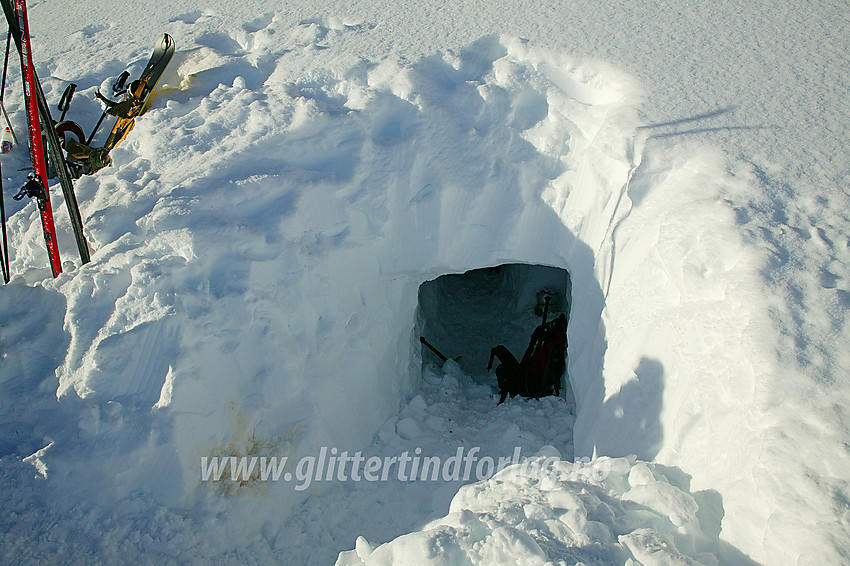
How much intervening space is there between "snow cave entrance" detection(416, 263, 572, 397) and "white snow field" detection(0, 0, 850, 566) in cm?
172

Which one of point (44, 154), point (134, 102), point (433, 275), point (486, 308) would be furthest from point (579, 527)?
point (486, 308)

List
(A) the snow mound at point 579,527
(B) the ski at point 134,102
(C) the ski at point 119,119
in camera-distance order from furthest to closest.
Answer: (B) the ski at point 134,102 < (C) the ski at point 119,119 < (A) the snow mound at point 579,527

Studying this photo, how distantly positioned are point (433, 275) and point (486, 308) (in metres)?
3.81

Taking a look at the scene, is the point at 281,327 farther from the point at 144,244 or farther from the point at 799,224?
the point at 799,224

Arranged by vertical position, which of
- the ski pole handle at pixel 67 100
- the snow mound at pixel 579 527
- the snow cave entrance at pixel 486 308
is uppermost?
the ski pole handle at pixel 67 100

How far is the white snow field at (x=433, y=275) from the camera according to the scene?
2758 mm

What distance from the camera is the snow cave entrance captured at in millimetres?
7496

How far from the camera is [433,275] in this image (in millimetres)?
5023

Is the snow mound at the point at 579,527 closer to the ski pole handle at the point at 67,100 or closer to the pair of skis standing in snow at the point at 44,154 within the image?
the pair of skis standing in snow at the point at 44,154

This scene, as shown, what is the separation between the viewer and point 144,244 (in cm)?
384

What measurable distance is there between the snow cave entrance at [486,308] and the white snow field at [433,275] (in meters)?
1.72

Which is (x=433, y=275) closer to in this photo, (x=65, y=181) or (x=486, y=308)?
(x=65, y=181)

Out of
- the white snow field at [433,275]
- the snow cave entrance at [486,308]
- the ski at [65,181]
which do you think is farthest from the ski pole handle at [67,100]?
the snow cave entrance at [486,308]

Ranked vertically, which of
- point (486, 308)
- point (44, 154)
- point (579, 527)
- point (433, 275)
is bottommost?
point (486, 308)
